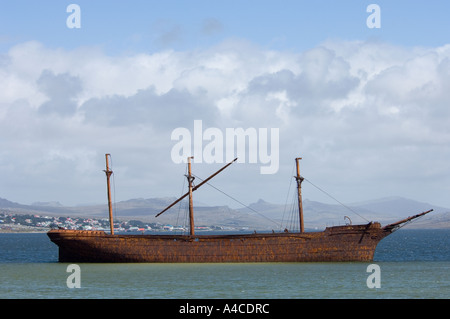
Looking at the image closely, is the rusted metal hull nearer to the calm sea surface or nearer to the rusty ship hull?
the rusty ship hull

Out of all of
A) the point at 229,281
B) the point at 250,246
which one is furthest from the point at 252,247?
the point at 229,281

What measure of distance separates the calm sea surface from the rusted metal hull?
144cm

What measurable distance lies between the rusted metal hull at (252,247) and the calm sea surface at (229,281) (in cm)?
144

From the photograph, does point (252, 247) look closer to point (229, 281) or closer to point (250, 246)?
point (250, 246)

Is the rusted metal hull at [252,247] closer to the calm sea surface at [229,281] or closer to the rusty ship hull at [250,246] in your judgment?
the rusty ship hull at [250,246]

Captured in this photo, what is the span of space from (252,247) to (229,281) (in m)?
13.0

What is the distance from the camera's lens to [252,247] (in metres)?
56.2

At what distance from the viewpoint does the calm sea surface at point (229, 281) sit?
37156mm

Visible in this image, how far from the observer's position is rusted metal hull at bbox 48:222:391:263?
184 ft

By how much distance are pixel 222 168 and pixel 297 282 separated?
784 inches

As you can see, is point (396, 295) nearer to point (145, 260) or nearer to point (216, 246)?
point (216, 246)

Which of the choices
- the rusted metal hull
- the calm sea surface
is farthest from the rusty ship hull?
the calm sea surface

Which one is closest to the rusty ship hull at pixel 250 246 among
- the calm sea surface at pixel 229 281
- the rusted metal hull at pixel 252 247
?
the rusted metal hull at pixel 252 247
